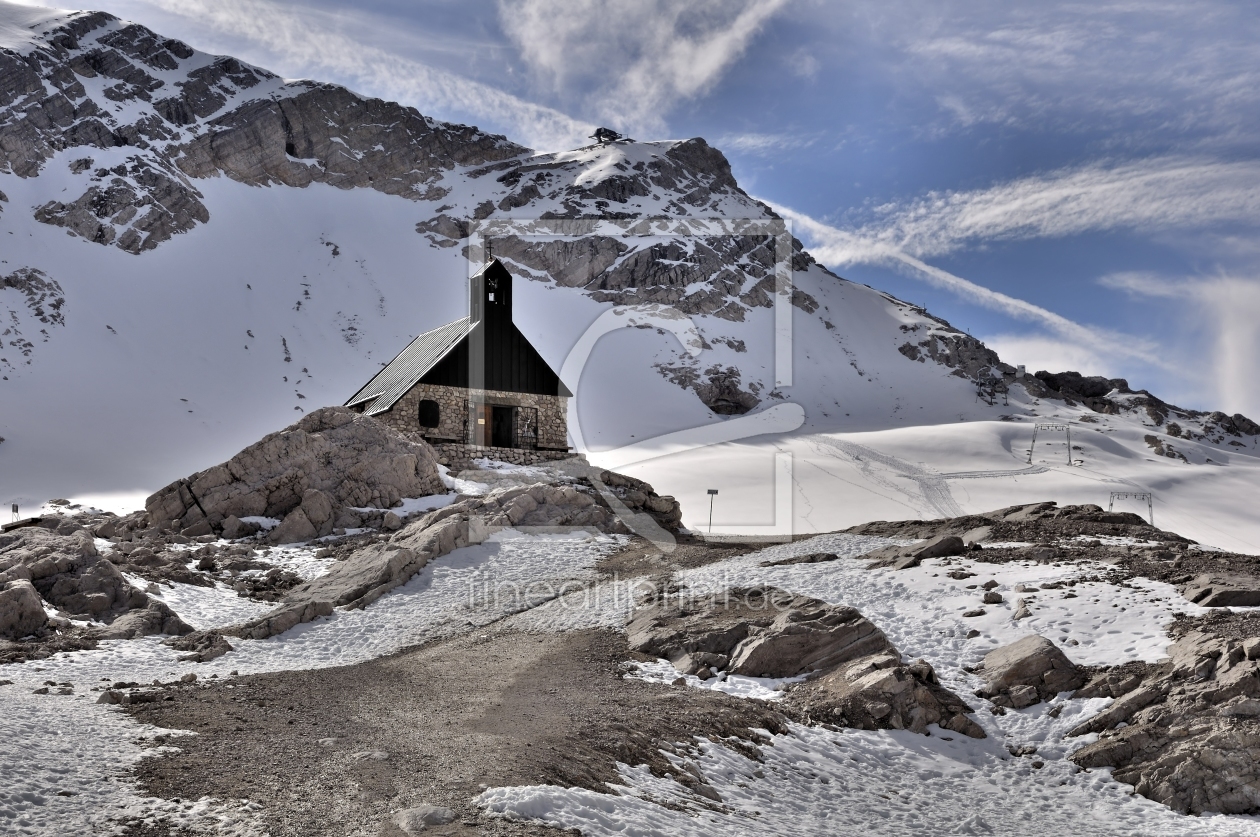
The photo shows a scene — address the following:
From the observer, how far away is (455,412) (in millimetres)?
31125

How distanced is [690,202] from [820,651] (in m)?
117

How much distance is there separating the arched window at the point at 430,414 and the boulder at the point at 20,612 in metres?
17.8

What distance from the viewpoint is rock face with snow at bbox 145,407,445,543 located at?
22.5 metres

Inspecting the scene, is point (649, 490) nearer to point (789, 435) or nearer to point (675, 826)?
point (675, 826)

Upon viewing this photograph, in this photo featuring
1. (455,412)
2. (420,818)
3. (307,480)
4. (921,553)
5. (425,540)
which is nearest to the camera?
(420,818)

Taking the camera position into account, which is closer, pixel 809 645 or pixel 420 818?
pixel 420 818

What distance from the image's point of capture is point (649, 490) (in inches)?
1064

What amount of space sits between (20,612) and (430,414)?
18421mm

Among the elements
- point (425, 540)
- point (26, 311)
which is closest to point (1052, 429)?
point (425, 540)

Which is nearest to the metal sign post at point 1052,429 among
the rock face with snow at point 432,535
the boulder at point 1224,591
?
the rock face with snow at point 432,535

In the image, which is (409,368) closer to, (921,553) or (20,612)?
(20,612)

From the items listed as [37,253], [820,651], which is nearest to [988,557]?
[820,651]

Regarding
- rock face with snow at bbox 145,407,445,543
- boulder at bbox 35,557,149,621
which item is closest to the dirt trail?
boulder at bbox 35,557,149,621

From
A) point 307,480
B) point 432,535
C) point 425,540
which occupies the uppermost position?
point 307,480
